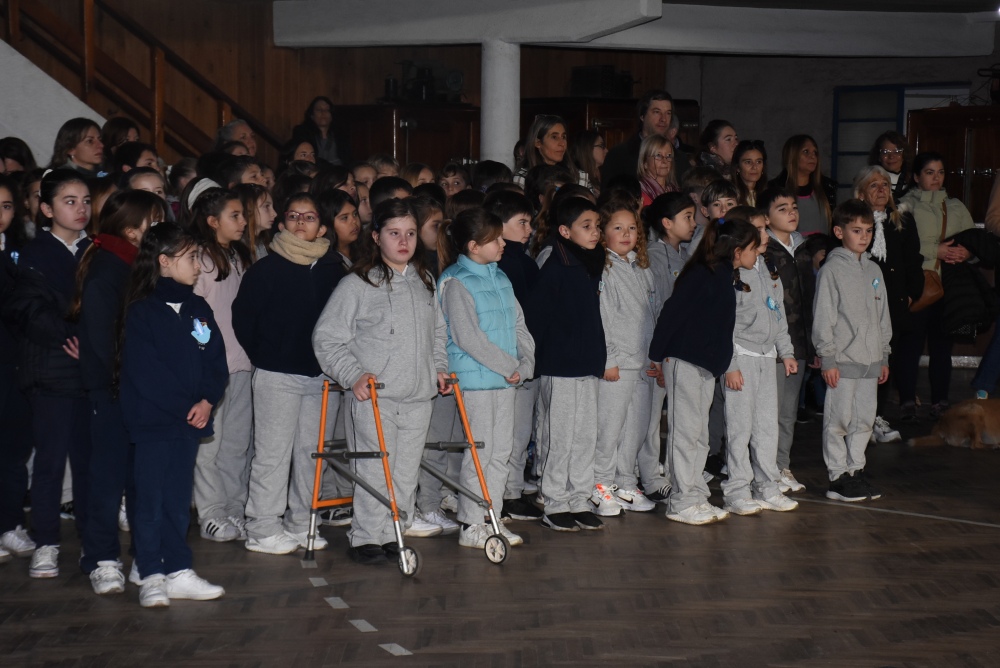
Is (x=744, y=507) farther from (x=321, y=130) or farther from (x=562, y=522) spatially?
(x=321, y=130)

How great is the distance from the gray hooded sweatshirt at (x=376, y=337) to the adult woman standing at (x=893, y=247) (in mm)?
3190

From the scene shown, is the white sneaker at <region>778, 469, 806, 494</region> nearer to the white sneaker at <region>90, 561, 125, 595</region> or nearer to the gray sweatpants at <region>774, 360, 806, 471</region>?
the gray sweatpants at <region>774, 360, 806, 471</region>

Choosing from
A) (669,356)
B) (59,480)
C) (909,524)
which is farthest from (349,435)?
(909,524)

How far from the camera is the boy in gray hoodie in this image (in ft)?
20.8

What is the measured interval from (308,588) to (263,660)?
774 millimetres

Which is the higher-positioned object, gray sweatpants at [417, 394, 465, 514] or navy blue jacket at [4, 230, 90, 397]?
navy blue jacket at [4, 230, 90, 397]

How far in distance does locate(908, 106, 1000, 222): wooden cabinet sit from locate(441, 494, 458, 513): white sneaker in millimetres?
8510

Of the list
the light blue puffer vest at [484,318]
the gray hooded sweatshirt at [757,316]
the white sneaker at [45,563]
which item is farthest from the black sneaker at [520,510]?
the white sneaker at [45,563]

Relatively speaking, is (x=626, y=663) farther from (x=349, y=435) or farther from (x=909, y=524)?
(x=909, y=524)

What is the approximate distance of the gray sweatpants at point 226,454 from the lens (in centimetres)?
550

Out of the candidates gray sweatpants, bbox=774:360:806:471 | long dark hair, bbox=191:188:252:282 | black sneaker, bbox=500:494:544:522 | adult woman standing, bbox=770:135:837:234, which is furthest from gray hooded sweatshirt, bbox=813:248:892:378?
long dark hair, bbox=191:188:252:282

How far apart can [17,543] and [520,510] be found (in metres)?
2.25

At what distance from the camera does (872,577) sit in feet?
16.6

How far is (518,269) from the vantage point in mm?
5879
